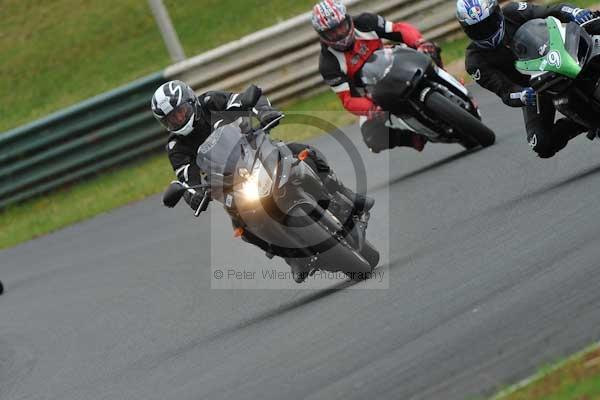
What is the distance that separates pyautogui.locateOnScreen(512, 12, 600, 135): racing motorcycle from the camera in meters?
7.88

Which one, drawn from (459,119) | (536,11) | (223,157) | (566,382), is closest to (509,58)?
(536,11)

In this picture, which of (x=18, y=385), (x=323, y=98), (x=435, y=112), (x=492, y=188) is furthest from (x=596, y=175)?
(x=323, y=98)

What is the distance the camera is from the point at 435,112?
422 inches

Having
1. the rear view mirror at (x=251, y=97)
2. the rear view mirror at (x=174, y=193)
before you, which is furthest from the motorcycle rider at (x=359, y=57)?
the rear view mirror at (x=174, y=193)

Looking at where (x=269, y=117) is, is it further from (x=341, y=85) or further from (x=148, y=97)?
(x=148, y=97)

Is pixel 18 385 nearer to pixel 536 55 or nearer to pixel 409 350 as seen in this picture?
pixel 409 350

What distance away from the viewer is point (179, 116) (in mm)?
9023

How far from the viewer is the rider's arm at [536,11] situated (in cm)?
870

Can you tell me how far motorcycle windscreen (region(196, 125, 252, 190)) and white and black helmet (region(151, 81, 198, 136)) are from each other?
2.64 feet

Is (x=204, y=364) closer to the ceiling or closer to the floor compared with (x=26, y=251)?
closer to the ceiling

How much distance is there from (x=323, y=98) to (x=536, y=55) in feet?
25.7

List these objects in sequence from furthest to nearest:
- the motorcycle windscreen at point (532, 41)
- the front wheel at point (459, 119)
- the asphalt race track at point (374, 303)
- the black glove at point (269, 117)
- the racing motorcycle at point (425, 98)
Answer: the racing motorcycle at point (425, 98) → the front wheel at point (459, 119) → the black glove at point (269, 117) → the motorcycle windscreen at point (532, 41) → the asphalt race track at point (374, 303)

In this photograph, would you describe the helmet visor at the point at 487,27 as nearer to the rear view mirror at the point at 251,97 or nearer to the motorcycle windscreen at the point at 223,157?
the rear view mirror at the point at 251,97

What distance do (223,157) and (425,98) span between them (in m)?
3.21
